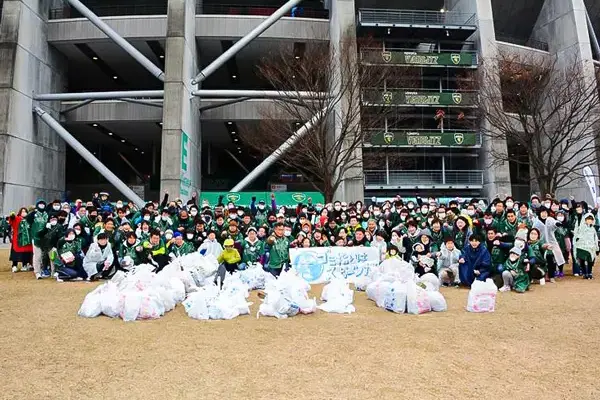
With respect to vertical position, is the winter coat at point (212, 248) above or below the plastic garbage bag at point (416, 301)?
above

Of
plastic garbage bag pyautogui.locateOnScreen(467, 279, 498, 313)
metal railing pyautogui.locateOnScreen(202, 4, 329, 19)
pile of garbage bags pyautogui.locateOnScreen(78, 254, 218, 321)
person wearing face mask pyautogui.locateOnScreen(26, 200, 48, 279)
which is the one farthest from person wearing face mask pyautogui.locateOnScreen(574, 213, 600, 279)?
metal railing pyautogui.locateOnScreen(202, 4, 329, 19)

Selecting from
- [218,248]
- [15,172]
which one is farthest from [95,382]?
[15,172]

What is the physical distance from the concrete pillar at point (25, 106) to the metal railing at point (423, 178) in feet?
58.6

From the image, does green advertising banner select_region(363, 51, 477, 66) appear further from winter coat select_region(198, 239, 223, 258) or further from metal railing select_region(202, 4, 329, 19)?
winter coat select_region(198, 239, 223, 258)

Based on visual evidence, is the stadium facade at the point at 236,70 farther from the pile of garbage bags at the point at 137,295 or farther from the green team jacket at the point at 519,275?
the pile of garbage bags at the point at 137,295

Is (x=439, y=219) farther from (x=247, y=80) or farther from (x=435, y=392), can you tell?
(x=247, y=80)

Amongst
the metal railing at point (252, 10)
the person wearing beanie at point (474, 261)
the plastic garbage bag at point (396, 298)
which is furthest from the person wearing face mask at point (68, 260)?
the metal railing at point (252, 10)

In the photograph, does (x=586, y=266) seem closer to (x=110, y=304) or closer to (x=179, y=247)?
(x=179, y=247)

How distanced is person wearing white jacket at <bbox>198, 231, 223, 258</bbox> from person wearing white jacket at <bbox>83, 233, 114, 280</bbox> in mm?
2026

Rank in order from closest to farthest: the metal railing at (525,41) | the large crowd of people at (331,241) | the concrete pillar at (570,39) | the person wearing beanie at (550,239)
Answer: the large crowd of people at (331,241) → the person wearing beanie at (550,239) → the concrete pillar at (570,39) → the metal railing at (525,41)

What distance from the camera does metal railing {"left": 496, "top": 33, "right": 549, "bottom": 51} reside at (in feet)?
95.7

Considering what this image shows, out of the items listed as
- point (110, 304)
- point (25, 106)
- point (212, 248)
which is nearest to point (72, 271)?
point (212, 248)

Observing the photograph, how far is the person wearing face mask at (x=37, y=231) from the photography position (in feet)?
33.6

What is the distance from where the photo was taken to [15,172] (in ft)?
69.7
